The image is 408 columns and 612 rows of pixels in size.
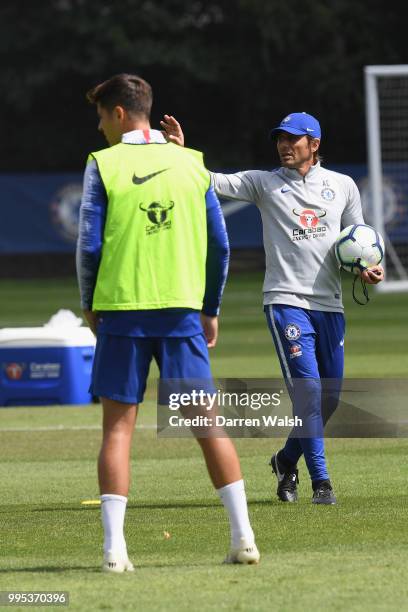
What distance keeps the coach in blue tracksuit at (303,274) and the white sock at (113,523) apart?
2.43m

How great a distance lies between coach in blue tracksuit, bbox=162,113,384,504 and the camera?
8.87 meters

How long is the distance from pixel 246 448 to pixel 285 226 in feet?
9.97

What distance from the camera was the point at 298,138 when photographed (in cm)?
902

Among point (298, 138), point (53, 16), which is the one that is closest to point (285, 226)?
point (298, 138)

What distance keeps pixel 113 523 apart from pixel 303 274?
9.07 ft

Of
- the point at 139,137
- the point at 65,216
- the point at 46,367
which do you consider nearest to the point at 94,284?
the point at 139,137

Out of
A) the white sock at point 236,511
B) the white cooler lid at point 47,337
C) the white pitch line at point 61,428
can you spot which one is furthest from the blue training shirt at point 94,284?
the white cooler lid at point 47,337

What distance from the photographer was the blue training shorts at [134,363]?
6.56m

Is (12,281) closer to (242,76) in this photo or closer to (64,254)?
(64,254)

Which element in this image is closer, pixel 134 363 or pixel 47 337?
pixel 134 363

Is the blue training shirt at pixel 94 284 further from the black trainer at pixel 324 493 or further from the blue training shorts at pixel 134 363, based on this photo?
the black trainer at pixel 324 493

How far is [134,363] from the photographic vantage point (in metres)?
6.58

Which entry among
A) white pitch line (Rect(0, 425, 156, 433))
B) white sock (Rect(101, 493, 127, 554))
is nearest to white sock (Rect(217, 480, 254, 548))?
white sock (Rect(101, 493, 127, 554))

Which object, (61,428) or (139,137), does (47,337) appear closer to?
(61,428)
